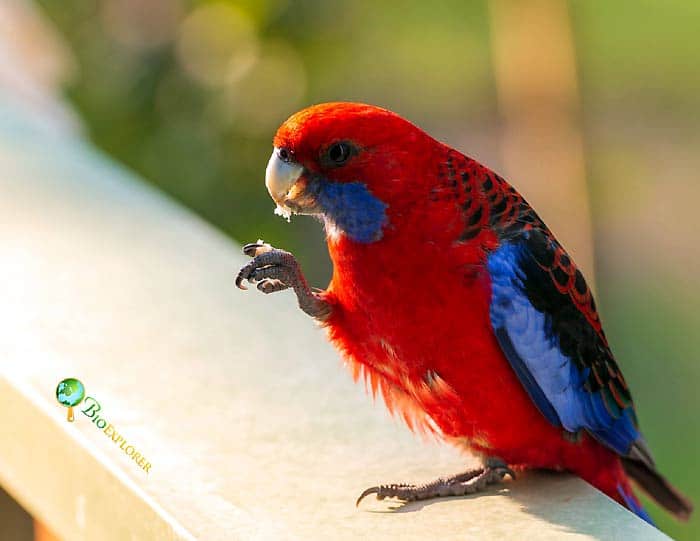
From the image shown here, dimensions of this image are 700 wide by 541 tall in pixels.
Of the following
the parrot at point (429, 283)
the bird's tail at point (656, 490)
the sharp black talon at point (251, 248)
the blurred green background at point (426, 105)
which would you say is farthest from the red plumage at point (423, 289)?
the blurred green background at point (426, 105)

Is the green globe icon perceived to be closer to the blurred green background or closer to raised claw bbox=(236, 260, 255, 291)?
raised claw bbox=(236, 260, 255, 291)

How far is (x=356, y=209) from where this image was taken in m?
1.73

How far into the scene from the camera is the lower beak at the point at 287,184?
1721 millimetres

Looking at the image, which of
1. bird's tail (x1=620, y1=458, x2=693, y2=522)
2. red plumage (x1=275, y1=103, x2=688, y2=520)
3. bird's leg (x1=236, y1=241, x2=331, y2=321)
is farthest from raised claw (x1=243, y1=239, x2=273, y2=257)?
bird's tail (x1=620, y1=458, x2=693, y2=522)

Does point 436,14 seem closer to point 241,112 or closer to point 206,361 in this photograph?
point 241,112

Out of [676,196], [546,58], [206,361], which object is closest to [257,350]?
[206,361]

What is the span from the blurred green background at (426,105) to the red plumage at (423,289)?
6.14 feet

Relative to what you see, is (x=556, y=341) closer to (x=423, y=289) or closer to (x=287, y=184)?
(x=423, y=289)

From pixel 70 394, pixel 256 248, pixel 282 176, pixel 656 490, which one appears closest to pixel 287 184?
pixel 282 176

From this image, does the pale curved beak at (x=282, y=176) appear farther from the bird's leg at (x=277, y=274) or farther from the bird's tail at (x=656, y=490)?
the bird's tail at (x=656, y=490)

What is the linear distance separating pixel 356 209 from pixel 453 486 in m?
0.42

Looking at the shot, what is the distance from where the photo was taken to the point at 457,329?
171 cm

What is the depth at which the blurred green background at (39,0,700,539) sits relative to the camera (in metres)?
3.64

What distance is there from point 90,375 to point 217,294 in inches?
14.5
